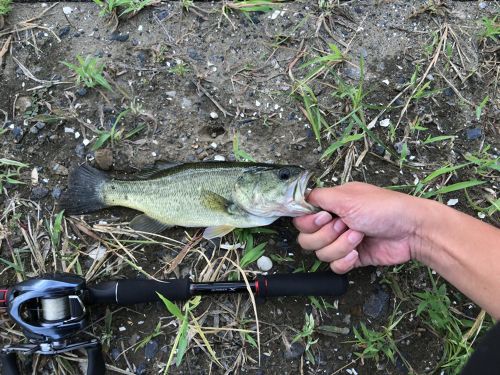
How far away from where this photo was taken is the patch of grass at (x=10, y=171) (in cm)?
402

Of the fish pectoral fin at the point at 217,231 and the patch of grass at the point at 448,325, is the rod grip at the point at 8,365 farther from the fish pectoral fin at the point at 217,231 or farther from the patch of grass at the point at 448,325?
the patch of grass at the point at 448,325

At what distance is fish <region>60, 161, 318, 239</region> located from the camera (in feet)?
11.6

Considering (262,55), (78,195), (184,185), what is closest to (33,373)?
(78,195)

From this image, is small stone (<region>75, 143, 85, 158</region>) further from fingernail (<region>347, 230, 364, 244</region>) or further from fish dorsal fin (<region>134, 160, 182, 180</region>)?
fingernail (<region>347, 230, 364, 244</region>)

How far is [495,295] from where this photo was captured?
2930 millimetres

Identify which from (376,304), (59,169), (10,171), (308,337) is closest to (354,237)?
(376,304)

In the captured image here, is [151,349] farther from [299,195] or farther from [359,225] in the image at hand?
[359,225]

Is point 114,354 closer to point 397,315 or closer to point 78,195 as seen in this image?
point 78,195

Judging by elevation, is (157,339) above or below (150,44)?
below

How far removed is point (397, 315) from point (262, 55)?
2646 millimetres

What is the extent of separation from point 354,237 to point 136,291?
174cm

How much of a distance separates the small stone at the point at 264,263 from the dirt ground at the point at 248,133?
5cm

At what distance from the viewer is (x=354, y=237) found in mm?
3363

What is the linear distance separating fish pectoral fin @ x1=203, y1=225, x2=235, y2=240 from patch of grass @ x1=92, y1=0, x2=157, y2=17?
2.23m
